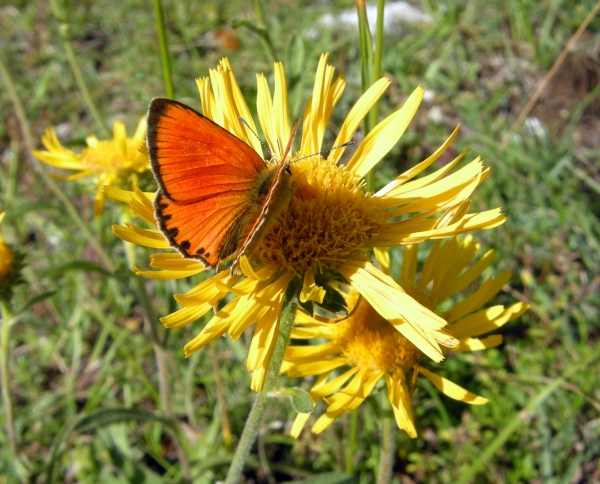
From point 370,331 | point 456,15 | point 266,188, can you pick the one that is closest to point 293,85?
point 266,188

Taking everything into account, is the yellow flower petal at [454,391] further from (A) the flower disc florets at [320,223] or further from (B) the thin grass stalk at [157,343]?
(B) the thin grass stalk at [157,343]

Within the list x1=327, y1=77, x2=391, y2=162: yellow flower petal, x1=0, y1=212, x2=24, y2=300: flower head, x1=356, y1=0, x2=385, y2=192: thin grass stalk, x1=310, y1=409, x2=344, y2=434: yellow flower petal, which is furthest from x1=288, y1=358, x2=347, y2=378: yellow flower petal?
x1=0, y1=212, x2=24, y2=300: flower head

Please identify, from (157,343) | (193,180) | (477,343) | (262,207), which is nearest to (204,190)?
(193,180)

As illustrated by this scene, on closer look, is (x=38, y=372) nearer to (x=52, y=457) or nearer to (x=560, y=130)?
(x=52, y=457)

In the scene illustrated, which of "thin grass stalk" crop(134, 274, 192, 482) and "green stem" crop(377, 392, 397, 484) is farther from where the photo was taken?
"thin grass stalk" crop(134, 274, 192, 482)

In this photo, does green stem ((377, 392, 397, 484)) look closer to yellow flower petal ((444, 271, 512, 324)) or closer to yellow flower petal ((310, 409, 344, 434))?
yellow flower petal ((310, 409, 344, 434))

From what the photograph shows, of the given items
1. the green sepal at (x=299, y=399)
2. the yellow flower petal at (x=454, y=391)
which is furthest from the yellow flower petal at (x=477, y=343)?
the green sepal at (x=299, y=399)
